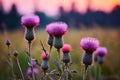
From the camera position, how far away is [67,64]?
3070 millimetres

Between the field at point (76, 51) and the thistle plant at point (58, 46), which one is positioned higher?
the thistle plant at point (58, 46)

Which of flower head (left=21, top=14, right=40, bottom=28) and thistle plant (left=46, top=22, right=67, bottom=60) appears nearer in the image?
thistle plant (left=46, top=22, right=67, bottom=60)

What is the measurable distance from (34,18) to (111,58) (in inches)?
181

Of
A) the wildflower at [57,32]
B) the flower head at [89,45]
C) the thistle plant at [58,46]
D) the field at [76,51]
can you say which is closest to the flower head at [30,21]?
the thistle plant at [58,46]

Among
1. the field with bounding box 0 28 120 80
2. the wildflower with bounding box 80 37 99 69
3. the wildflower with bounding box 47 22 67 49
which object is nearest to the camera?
the wildflower with bounding box 80 37 99 69

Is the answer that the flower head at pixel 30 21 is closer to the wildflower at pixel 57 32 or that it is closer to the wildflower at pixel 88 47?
the wildflower at pixel 57 32

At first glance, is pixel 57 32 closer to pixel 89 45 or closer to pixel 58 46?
pixel 58 46

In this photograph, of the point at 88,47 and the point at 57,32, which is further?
the point at 57,32

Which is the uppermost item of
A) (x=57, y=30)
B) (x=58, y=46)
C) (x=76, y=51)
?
(x=57, y=30)

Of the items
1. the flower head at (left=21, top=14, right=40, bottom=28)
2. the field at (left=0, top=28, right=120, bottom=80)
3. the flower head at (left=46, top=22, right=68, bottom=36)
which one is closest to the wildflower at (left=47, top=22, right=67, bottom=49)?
the flower head at (left=46, top=22, right=68, bottom=36)

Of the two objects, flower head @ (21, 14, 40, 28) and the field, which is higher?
flower head @ (21, 14, 40, 28)

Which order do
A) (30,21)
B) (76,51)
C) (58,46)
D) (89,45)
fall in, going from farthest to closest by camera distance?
(76,51), (30,21), (58,46), (89,45)

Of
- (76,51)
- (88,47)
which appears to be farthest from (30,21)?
(76,51)

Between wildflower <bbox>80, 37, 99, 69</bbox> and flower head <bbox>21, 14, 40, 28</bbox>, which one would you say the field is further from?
wildflower <bbox>80, 37, 99, 69</bbox>
